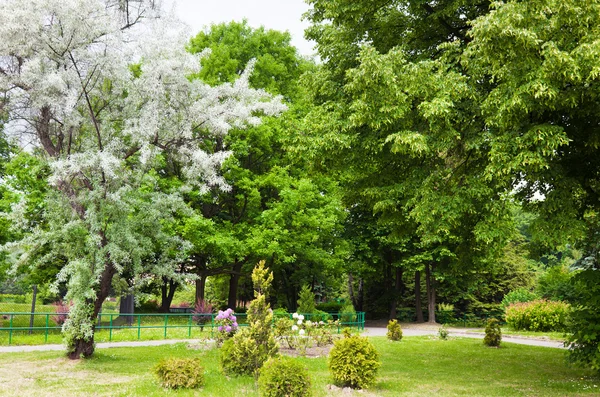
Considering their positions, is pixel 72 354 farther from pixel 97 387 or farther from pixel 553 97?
pixel 553 97

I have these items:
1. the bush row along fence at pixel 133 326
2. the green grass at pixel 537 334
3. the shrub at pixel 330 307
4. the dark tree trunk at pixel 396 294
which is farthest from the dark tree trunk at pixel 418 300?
the green grass at pixel 537 334

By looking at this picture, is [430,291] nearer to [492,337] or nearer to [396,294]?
[396,294]

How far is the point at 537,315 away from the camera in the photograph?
2338 centimetres

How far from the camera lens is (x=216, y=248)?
22.5 meters

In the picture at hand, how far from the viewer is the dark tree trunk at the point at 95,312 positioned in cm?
1248

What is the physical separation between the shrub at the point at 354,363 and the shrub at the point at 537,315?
55.5 ft

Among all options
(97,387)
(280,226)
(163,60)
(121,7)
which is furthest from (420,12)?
(280,226)

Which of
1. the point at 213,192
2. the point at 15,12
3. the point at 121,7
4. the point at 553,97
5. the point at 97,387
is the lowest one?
the point at 97,387

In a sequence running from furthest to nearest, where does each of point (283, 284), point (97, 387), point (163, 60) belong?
point (283, 284) → point (163, 60) → point (97, 387)

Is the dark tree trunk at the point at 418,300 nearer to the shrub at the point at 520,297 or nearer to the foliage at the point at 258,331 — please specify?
the shrub at the point at 520,297

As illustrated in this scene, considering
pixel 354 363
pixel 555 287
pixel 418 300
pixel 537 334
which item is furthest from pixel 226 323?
pixel 418 300

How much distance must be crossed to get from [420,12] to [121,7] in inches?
302

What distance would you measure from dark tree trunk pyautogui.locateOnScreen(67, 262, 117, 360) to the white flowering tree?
3cm

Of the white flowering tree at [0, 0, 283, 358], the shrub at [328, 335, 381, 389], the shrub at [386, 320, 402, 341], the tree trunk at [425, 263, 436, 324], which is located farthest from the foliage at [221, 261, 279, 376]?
the tree trunk at [425, 263, 436, 324]
